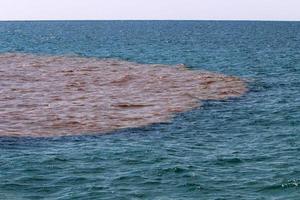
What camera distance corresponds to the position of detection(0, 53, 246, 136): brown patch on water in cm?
3139

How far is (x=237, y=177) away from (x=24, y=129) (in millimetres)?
13801

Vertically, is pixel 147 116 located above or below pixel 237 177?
above

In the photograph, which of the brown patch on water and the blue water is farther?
the brown patch on water

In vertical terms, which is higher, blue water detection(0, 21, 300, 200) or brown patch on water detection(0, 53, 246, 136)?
brown patch on water detection(0, 53, 246, 136)

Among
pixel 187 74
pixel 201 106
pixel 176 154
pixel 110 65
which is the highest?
pixel 110 65

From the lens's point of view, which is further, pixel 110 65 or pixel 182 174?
pixel 110 65

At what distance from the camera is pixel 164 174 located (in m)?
21.1

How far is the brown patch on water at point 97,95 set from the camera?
31.4 m

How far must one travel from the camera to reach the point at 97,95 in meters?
43.2

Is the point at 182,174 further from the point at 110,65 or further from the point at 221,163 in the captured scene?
the point at 110,65

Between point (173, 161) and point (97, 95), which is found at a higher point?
point (97, 95)

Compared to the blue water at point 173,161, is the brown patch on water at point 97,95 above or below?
above

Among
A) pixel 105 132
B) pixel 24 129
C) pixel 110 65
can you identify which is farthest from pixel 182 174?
pixel 110 65

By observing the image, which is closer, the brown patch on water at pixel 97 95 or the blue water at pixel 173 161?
the blue water at pixel 173 161
